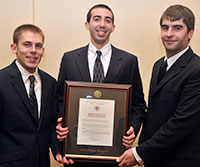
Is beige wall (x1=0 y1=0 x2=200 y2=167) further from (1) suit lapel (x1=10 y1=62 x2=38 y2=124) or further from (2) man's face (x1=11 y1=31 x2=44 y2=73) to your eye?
(1) suit lapel (x1=10 y1=62 x2=38 y2=124)

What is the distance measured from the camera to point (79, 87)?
1.69 m

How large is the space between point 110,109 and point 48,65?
1.39m

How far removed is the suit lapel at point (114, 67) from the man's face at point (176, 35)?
41cm

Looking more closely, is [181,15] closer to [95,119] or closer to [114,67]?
[114,67]

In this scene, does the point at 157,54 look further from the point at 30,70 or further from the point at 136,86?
the point at 30,70

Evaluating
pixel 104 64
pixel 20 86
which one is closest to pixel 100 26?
pixel 104 64

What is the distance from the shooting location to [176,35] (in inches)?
68.7

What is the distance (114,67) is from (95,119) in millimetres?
494

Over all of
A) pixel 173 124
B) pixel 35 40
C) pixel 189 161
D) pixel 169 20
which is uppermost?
pixel 169 20

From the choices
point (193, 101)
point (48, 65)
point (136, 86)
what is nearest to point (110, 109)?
point (136, 86)

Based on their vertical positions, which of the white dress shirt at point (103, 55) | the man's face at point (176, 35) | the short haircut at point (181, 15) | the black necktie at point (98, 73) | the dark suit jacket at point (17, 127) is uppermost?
the short haircut at point (181, 15)

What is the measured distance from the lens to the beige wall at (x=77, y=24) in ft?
8.98

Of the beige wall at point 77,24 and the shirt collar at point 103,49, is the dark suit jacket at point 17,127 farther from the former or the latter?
the beige wall at point 77,24

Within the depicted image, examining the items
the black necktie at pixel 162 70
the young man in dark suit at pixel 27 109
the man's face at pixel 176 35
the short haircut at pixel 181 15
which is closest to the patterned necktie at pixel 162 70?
the black necktie at pixel 162 70
